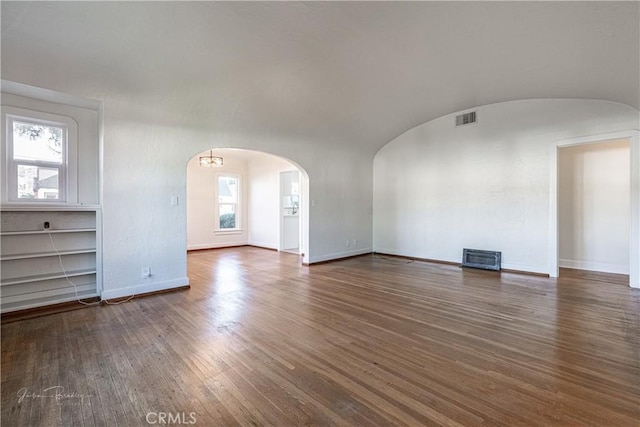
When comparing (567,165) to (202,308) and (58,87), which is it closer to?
(202,308)

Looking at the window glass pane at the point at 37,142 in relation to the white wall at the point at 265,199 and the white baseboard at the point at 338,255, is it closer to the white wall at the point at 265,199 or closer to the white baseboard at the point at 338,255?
the white baseboard at the point at 338,255

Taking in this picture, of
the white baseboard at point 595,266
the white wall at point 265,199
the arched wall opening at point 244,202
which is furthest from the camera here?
the white wall at point 265,199

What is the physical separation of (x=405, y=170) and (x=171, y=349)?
5989mm

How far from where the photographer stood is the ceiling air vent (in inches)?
228

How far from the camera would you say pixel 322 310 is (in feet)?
11.1


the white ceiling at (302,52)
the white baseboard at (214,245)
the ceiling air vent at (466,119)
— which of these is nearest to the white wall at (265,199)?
the white baseboard at (214,245)

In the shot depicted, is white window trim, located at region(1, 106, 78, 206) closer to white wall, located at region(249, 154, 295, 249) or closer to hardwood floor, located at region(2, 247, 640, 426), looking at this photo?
hardwood floor, located at region(2, 247, 640, 426)

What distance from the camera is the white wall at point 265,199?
8.08 meters

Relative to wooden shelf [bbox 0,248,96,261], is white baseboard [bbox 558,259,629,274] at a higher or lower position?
lower

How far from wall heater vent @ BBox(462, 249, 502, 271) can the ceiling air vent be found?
8.61ft

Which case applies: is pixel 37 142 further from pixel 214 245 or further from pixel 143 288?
pixel 214 245

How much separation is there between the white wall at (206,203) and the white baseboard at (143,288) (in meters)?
3.89

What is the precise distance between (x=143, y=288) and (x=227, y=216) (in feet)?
16.2

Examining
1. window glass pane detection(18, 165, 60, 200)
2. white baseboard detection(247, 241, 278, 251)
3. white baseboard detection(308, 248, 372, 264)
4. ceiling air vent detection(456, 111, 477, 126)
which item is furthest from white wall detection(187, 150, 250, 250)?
ceiling air vent detection(456, 111, 477, 126)
